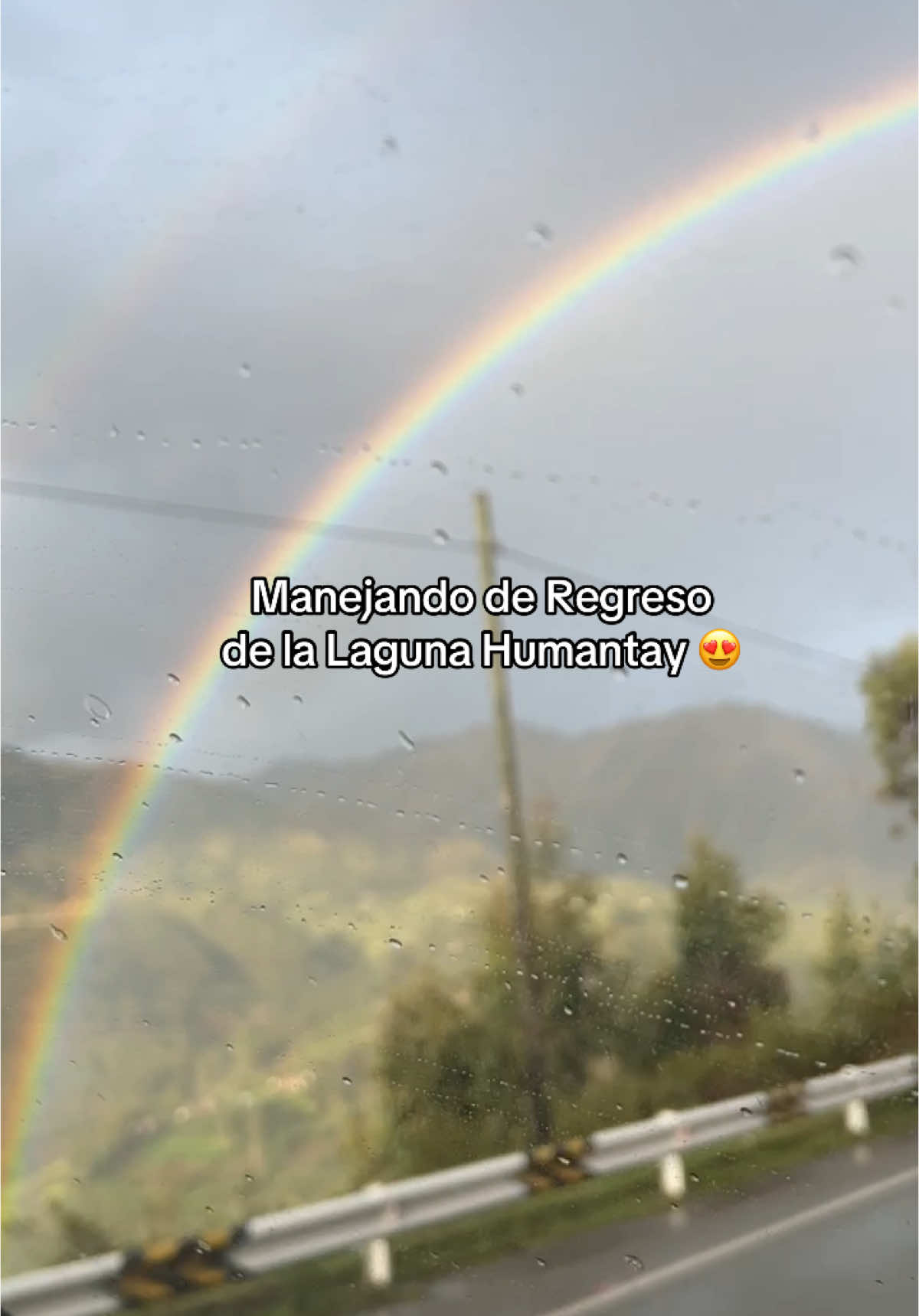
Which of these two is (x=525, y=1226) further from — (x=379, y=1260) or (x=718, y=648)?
(x=718, y=648)

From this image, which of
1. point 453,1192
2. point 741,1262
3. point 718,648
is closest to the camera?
point 741,1262

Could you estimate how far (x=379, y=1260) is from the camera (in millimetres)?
1400

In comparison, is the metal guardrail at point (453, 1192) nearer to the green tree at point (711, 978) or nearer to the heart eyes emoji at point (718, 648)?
the green tree at point (711, 978)

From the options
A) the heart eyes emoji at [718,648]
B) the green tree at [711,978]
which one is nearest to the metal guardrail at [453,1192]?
the green tree at [711,978]

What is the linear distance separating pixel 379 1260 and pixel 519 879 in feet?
2.11

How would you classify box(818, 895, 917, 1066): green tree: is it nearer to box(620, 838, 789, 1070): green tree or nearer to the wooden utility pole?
box(620, 838, 789, 1070): green tree

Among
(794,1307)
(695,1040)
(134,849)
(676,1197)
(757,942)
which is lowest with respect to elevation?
(794,1307)

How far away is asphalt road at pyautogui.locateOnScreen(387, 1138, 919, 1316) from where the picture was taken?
1.33 metres

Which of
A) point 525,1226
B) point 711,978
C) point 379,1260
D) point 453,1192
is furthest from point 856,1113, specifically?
point 379,1260

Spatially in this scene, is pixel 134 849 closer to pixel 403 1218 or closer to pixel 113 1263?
pixel 113 1263

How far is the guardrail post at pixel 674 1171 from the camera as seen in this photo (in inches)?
54.9

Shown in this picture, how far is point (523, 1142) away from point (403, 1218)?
0.23 metres

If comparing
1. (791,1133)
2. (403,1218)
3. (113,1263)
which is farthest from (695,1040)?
(113,1263)

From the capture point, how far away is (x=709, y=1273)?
134cm
